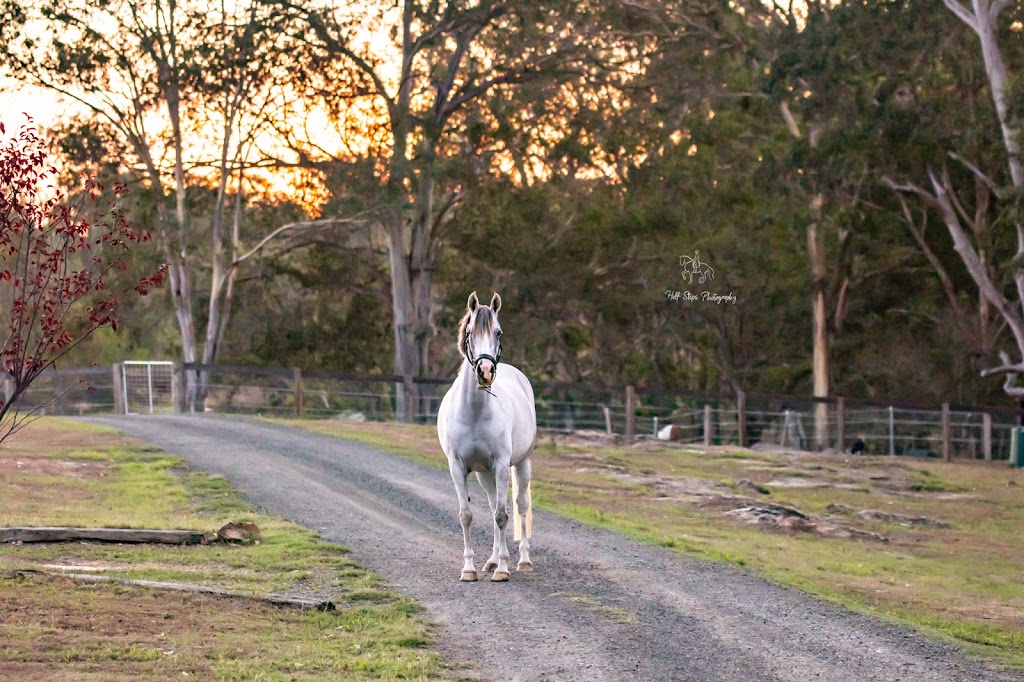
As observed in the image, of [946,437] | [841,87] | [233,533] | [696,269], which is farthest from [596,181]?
[233,533]

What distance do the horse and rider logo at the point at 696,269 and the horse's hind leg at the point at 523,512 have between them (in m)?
29.7

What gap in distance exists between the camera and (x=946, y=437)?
1240 inches

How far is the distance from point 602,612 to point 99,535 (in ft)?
16.9

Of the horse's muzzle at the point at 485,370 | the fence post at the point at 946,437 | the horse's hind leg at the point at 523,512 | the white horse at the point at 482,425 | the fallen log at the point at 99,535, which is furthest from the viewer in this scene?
the fence post at the point at 946,437

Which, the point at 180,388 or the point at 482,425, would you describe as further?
the point at 180,388

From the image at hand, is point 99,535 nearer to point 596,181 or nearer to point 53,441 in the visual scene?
point 53,441

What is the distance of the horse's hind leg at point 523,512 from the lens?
1236 cm

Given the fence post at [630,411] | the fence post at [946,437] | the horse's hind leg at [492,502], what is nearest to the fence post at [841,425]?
the fence post at [946,437]

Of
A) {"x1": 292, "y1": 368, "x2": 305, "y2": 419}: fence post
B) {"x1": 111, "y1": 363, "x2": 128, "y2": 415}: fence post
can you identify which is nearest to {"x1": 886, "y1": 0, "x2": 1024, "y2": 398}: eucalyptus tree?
{"x1": 292, "y1": 368, "x2": 305, "y2": 419}: fence post

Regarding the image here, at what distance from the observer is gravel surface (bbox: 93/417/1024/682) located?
9.08 metres

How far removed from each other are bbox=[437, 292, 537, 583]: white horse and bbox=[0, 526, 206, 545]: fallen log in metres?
2.81

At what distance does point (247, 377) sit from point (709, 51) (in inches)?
690

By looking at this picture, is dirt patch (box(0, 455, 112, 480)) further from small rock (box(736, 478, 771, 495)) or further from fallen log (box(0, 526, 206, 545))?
small rock (box(736, 478, 771, 495))

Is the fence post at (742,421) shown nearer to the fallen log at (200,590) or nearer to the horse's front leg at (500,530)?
the horse's front leg at (500,530)
